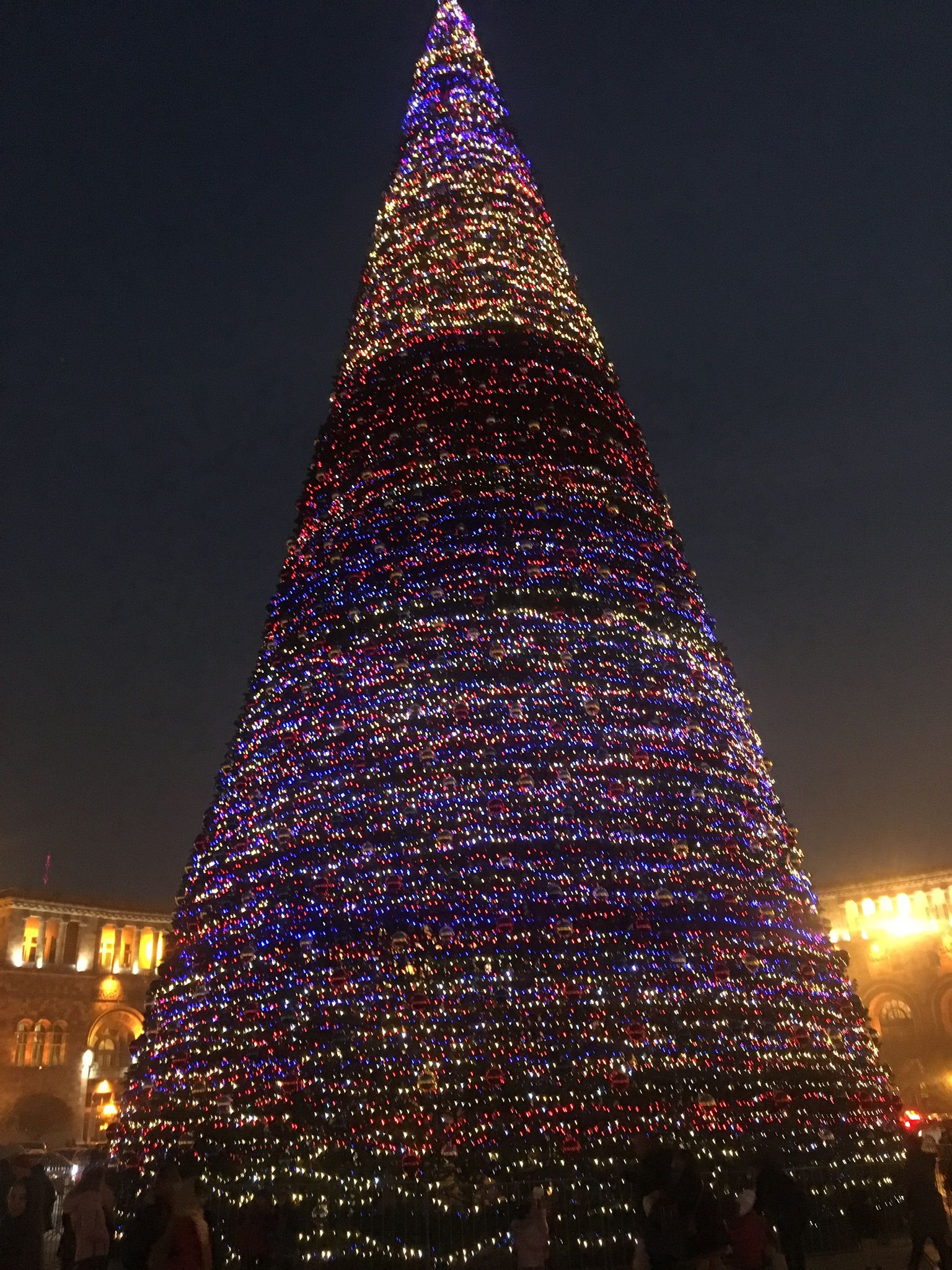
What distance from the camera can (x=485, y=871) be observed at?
7.20 metres

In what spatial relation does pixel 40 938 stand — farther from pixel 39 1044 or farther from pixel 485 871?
pixel 485 871

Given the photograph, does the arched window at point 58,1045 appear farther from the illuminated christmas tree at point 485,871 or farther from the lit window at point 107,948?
the illuminated christmas tree at point 485,871

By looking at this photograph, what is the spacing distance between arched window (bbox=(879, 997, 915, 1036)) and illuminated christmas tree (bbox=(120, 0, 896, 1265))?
32180mm

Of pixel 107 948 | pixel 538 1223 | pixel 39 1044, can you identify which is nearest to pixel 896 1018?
pixel 107 948

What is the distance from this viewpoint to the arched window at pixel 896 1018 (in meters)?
35.5

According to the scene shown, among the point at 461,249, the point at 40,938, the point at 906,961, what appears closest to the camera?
the point at 461,249

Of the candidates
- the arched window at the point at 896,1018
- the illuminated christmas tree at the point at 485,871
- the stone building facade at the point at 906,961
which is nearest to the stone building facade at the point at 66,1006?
the stone building facade at the point at 906,961

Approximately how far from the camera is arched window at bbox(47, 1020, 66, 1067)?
34.8 m

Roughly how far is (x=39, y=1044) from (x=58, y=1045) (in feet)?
2.15

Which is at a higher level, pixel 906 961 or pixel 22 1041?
pixel 906 961

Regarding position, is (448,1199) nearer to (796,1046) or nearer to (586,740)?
(796,1046)

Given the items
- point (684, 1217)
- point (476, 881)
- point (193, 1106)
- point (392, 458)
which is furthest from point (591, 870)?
point (392, 458)

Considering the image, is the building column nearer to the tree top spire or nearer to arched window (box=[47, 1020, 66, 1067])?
arched window (box=[47, 1020, 66, 1067])

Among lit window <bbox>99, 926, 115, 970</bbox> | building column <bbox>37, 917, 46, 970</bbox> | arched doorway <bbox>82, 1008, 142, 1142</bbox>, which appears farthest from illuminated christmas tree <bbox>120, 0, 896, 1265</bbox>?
lit window <bbox>99, 926, 115, 970</bbox>
